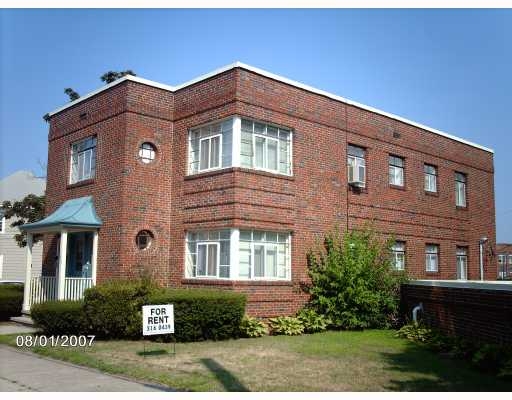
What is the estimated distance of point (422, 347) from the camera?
1361 centimetres

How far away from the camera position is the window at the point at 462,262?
965 inches

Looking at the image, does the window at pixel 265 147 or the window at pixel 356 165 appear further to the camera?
the window at pixel 356 165

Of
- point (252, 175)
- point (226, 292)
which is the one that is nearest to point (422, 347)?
point (226, 292)

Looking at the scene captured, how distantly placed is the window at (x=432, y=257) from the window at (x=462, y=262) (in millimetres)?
1844

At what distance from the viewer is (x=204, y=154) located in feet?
57.4

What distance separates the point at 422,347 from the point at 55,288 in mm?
11202

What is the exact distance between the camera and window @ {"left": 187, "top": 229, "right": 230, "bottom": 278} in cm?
1633

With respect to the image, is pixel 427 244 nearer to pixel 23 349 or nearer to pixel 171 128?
pixel 171 128

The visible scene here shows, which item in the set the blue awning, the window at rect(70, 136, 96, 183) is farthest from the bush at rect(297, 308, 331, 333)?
the window at rect(70, 136, 96, 183)

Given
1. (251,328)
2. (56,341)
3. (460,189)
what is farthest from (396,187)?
(56,341)

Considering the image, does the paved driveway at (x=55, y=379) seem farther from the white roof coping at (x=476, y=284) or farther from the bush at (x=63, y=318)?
the white roof coping at (x=476, y=284)

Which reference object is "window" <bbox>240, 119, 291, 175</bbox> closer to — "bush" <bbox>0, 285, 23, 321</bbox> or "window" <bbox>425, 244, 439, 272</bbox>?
"window" <bbox>425, 244, 439, 272</bbox>

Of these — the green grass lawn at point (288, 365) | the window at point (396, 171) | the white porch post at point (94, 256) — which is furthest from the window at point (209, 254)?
the window at point (396, 171)

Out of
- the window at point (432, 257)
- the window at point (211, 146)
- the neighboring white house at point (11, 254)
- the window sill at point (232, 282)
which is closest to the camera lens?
the window sill at point (232, 282)
